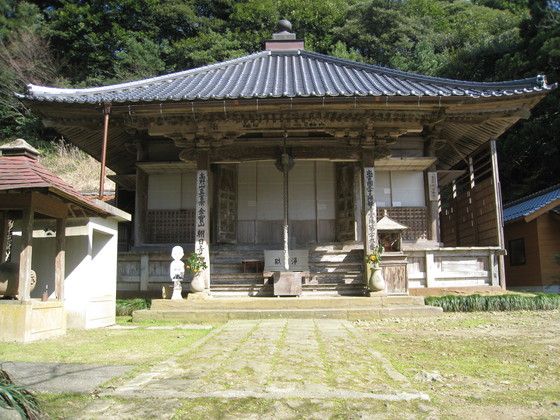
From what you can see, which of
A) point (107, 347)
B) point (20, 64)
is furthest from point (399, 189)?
point (20, 64)

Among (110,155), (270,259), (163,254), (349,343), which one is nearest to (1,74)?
(110,155)

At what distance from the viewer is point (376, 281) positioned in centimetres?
959

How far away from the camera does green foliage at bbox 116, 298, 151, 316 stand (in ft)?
33.2

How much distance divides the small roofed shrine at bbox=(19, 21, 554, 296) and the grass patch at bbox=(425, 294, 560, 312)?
90 centimetres

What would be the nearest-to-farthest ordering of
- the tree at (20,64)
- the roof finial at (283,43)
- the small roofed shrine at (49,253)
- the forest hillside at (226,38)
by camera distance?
the small roofed shrine at (49,253)
the roof finial at (283,43)
the forest hillside at (226,38)
the tree at (20,64)

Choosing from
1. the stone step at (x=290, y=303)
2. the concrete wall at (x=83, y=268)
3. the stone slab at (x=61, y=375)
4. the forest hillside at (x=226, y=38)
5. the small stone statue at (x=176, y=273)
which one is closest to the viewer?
the stone slab at (x=61, y=375)

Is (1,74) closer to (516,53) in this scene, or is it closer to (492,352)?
(516,53)

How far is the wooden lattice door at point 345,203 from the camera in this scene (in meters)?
12.4

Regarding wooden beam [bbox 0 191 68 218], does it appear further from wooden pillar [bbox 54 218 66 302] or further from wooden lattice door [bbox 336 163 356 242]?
wooden lattice door [bbox 336 163 356 242]

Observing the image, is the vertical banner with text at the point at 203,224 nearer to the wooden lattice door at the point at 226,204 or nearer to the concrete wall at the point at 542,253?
the wooden lattice door at the point at 226,204

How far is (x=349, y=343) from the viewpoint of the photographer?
5.62 metres

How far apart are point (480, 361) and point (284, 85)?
848 cm

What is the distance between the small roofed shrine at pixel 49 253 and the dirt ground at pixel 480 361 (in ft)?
15.3

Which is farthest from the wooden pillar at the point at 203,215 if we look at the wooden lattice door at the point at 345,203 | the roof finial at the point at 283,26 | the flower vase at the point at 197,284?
the roof finial at the point at 283,26
